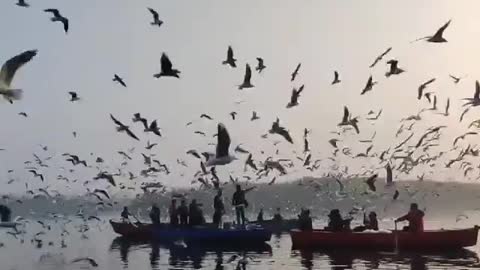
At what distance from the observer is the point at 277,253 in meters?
33.7

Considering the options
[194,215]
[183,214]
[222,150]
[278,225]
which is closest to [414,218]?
[194,215]

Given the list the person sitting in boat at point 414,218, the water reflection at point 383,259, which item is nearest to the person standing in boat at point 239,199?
the water reflection at point 383,259

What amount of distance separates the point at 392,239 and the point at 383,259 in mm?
1145

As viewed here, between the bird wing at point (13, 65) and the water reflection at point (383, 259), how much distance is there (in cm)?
1388

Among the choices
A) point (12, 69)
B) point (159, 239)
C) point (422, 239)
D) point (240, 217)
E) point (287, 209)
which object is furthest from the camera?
point (287, 209)

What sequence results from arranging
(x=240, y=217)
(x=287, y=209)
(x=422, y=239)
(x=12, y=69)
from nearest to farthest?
1. (x=12, y=69)
2. (x=422, y=239)
3. (x=240, y=217)
4. (x=287, y=209)

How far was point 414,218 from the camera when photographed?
28.8m

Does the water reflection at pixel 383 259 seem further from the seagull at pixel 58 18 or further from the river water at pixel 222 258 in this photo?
the seagull at pixel 58 18

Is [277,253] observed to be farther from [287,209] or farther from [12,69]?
[287,209]

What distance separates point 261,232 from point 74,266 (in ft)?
23.2

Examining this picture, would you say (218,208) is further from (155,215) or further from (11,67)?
(11,67)

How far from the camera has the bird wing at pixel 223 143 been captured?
19.5 meters

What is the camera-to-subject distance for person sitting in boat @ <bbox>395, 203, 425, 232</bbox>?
92.1 ft

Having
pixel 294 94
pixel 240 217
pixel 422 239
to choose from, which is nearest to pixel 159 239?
pixel 240 217
